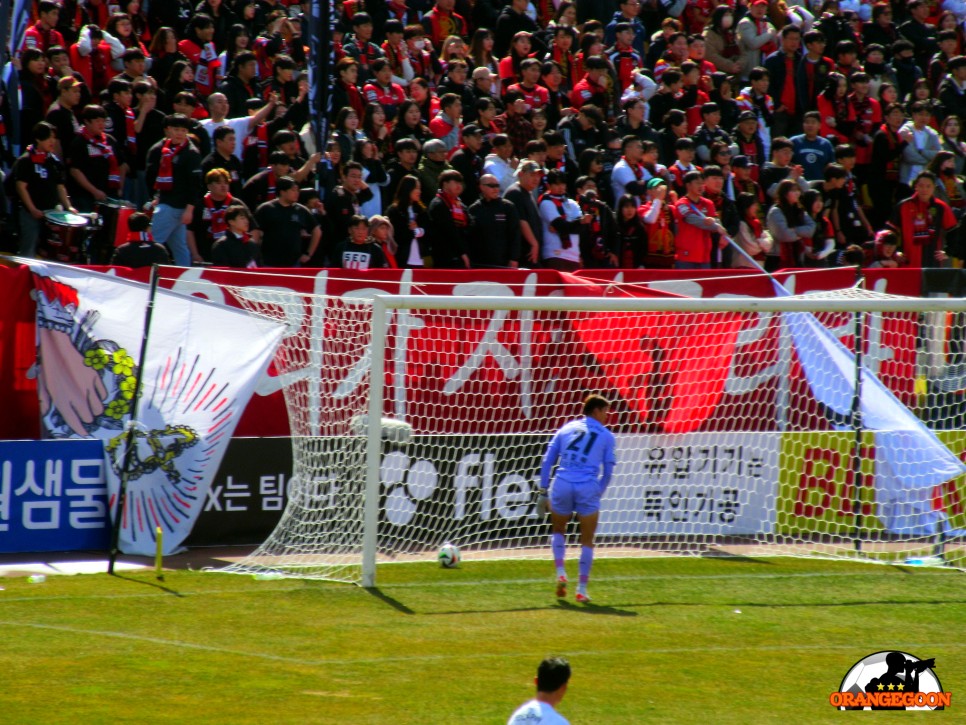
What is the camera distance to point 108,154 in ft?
47.4

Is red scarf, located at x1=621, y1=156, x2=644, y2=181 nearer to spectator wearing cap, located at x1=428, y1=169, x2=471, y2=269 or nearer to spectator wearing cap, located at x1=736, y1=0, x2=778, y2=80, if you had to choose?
spectator wearing cap, located at x1=428, y1=169, x2=471, y2=269

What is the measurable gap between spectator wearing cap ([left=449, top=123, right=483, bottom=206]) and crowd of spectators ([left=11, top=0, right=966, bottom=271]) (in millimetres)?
25

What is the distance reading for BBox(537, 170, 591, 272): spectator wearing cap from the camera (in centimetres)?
1552

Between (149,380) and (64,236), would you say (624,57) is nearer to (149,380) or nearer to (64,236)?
(64,236)

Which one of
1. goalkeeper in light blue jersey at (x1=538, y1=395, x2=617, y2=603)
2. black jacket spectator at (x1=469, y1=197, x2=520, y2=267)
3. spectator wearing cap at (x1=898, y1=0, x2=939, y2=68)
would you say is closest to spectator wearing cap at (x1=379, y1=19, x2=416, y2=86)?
black jacket spectator at (x1=469, y1=197, x2=520, y2=267)

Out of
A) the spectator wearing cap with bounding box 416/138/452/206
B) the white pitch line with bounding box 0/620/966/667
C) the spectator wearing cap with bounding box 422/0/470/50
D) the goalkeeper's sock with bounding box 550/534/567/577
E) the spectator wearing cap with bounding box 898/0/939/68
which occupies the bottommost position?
the white pitch line with bounding box 0/620/966/667

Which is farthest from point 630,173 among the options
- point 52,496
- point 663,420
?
point 52,496

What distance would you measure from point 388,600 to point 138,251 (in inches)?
187

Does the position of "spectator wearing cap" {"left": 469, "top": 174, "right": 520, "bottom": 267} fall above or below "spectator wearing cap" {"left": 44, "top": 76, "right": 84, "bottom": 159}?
below

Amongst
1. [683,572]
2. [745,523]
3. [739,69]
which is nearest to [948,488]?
[745,523]

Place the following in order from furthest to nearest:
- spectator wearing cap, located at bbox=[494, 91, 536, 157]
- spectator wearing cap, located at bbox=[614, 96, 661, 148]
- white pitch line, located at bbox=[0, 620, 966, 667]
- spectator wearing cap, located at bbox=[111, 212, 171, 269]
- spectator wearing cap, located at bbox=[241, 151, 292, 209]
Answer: spectator wearing cap, located at bbox=[614, 96, 661, 148] → spectator wearing cap, located at bbox=[494, 91, 536, 157] → spectator wearing cap, located at bbox=[241, 151, 292, 209] → spectator wearing cap, located at bbox=[111, 212, 171, 269] → white pitch line, located at bbox=[0, 620, 966, 667]

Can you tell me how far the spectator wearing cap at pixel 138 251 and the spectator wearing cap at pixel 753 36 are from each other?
11126mm

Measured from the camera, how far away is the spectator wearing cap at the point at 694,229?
15828mm

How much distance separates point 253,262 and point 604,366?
3.93 m
